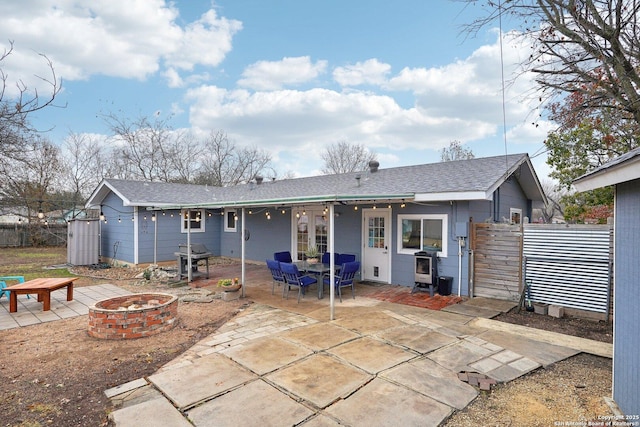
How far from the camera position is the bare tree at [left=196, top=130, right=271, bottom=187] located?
27156 millimetres

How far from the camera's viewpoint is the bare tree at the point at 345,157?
28.9 meters

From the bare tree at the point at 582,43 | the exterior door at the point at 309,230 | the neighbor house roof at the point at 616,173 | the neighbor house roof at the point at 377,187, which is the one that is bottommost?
the exterior door at the point at 309,230

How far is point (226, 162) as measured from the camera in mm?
27875

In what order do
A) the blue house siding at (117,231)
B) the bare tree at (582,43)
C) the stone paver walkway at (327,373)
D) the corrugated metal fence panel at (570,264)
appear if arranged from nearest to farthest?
the stone paver walkway at (327,373)
the bare tree at (582,43)
the corrugated metal fence panel at (570,264)
the blue house siding at (117,231)

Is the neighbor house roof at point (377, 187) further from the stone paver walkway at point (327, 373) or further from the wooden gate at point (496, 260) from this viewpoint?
the stone paver walkway at point (327, 373)

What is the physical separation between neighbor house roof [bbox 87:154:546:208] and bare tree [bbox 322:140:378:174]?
1499 centimetres

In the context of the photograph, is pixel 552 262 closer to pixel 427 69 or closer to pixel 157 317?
pixel 157 317

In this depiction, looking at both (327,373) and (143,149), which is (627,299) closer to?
(327,373)

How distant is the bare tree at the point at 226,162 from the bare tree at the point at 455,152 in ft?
49.2

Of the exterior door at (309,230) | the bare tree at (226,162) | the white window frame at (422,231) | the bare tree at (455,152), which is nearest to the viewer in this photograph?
the white window frame at (422,231)

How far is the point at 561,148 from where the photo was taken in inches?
438

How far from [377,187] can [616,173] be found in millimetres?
6430

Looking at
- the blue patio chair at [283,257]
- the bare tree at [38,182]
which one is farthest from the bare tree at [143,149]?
the blue patio chair at [283,257]

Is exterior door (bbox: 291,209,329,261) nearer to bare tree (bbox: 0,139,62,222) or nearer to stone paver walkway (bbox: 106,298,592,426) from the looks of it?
stone paver walkway (bbox: 106,298,592,426)
